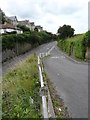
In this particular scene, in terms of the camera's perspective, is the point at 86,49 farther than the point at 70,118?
Yes

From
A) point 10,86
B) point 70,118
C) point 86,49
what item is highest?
point 86,49

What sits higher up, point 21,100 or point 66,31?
point 66,31

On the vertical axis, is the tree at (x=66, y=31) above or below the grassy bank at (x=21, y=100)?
above

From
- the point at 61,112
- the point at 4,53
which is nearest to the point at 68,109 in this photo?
the point at 61,112

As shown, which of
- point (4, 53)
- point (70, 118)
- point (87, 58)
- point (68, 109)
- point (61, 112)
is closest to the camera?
point (70, 118)

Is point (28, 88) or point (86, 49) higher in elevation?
point (86, 49)

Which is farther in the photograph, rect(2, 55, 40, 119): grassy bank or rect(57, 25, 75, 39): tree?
rect(57, 25, 75, 39): tree

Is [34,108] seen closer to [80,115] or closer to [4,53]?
[80,115]

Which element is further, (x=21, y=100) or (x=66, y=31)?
(x=66, y=31)

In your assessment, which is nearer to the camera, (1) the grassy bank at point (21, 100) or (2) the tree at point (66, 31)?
(1) the grassy bank at point (21, 100)

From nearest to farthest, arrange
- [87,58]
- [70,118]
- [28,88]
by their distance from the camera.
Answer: [70,118], [28,88], [87,58]

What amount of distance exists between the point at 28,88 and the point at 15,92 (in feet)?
2.05

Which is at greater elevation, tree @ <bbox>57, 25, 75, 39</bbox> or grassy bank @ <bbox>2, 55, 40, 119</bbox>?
tree @ <bbox>57, 25, 75, 39</bbox>

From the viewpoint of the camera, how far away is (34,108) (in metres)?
4.14
